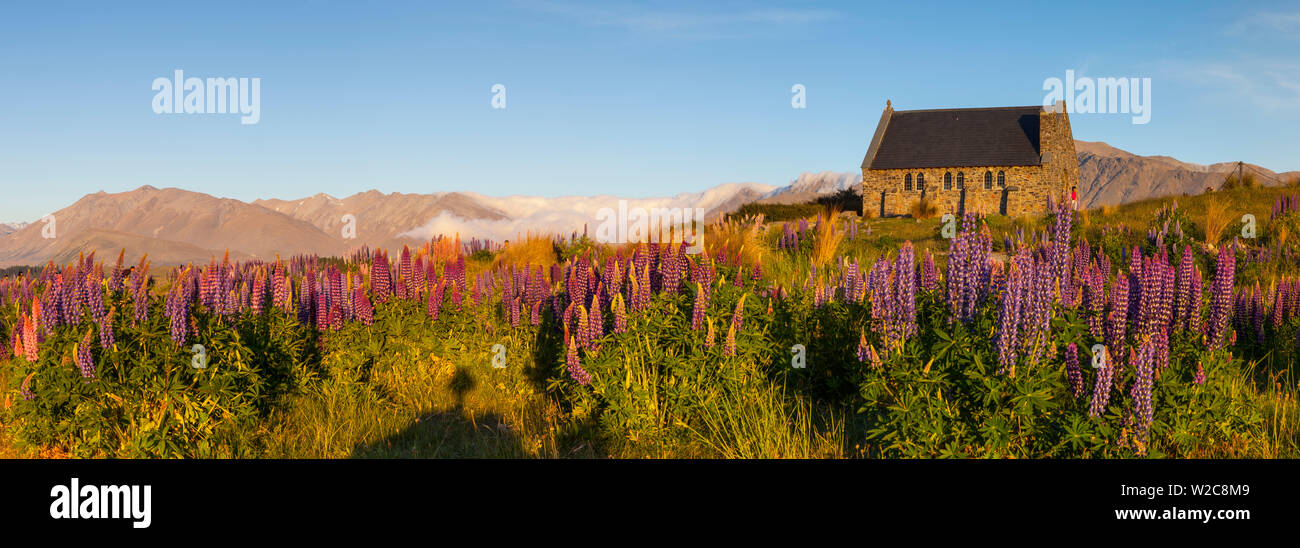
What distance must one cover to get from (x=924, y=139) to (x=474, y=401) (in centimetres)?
5245

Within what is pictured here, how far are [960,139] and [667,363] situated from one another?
53165 mm

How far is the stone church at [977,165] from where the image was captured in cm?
4994

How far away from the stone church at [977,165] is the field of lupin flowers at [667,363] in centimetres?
4428

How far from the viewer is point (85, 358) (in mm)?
5527

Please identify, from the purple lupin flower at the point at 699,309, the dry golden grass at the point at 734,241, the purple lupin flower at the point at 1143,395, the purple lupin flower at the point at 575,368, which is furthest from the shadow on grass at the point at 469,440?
the dry golden grass at the point at 734,241

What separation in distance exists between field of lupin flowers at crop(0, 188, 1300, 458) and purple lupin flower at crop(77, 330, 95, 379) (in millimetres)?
17

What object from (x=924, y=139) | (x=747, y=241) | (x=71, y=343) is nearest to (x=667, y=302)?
(x=71, y=343)

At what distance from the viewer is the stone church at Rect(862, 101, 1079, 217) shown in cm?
4994

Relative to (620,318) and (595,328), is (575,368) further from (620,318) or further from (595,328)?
(620,318)

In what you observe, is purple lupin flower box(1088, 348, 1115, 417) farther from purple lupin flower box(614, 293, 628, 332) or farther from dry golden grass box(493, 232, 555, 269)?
dry golden grass box(493, 232, 555, 269)

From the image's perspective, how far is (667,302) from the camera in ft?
21.2

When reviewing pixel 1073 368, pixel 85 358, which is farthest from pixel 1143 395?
pixel 85 358
